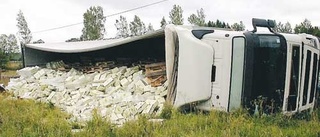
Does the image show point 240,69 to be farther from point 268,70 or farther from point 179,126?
point 179,126

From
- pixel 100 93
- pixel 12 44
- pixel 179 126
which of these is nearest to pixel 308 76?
pixel 179 126

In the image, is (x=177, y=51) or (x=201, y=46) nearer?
(x=201, y=46)

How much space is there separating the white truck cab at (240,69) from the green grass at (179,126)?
41 centimetres

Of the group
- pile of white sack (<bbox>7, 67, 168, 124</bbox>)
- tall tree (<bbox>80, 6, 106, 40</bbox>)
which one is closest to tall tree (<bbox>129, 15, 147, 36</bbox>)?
tall tree (<bbox>80, 6, 106, 40</bbox>)

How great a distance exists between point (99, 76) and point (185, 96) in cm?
316

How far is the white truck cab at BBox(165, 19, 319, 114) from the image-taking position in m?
6.59

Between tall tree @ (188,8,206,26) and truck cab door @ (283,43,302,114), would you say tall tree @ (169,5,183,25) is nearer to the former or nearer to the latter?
tall tree @ (188,8,206,26)

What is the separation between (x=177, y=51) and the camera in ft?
24.4

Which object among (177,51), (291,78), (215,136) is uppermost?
(177,51)

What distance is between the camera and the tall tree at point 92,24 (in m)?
37.2

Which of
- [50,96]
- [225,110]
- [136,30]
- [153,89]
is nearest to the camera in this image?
[225,110]

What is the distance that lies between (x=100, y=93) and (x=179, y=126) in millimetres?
3213

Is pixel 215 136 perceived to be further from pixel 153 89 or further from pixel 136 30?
pixel 136 30

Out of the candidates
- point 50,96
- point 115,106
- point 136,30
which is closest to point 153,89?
point 115,106
